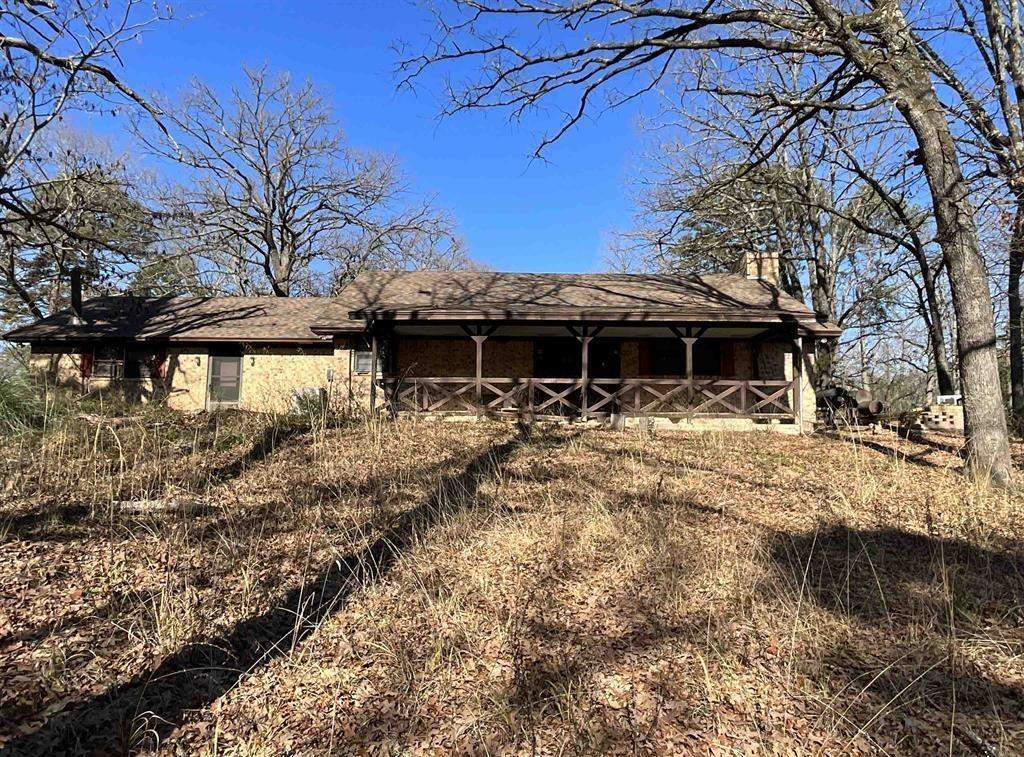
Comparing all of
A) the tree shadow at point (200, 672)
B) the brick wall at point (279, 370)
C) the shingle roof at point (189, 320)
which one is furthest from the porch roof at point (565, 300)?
the tree shadow at point (200, 672)

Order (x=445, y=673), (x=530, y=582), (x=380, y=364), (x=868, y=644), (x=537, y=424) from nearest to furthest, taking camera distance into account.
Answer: (x=445, y=673)
(x=868, y=644)
(x=530, y=582)
(x=537, y=424)
(x=380, y=364)

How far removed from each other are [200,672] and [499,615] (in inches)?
81.6

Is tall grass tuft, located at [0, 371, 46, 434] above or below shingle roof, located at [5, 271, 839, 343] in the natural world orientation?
below

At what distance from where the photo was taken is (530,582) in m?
4.93

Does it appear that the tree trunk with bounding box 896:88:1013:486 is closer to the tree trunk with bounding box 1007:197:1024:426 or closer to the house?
the house

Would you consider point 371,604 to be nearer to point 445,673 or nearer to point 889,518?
point 445,673

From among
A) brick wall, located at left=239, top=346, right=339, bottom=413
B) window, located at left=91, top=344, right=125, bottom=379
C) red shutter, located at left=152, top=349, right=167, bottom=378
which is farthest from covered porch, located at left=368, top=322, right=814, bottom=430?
window, located at left=91, top=344, right=125, bottom=379

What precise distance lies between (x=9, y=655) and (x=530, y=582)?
12.1 feet

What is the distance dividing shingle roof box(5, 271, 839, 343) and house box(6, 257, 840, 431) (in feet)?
0.19

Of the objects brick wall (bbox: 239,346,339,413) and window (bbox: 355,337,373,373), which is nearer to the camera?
window (bbox: 355,337,373,373)

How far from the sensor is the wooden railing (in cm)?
1430

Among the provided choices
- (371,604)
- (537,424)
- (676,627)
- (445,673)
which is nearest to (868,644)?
(676,627)

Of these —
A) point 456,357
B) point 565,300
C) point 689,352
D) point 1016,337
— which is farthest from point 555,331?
point 1016,337

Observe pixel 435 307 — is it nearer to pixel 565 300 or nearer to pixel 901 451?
pixel 565 300
